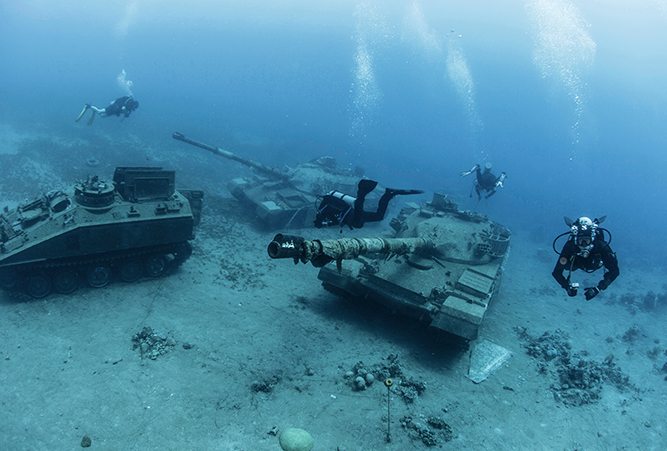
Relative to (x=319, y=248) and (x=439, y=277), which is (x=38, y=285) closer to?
(x=319, y=248)

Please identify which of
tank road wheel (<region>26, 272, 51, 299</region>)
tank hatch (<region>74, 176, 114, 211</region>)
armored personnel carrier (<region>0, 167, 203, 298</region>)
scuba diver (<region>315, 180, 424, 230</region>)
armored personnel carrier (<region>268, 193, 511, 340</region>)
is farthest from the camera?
tank hatch (<region>74, 176, 114, 211</region>)

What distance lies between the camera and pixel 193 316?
9766 mm

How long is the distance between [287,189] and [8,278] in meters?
12.3

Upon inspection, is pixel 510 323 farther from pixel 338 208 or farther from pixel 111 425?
pixel 111 425

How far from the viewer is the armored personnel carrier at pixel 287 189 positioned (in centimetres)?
1742

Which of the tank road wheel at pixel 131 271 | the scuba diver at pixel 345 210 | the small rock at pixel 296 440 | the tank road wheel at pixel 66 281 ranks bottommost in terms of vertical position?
the tank road wheel at pixel 131 271

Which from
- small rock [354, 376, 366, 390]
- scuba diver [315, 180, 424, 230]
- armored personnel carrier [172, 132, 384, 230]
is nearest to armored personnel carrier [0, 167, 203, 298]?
armored personnel carrier [172, 132, 384, 230]

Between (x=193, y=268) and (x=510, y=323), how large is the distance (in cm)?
1169

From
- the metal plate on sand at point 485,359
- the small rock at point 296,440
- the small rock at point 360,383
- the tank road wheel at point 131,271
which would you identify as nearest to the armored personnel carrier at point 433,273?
the metal plate on sand at point 485,359

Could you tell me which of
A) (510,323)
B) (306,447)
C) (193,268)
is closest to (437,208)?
(510,323)

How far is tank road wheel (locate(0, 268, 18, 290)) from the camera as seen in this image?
9008 mm

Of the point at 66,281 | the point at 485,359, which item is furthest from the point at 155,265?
the point at 485,359

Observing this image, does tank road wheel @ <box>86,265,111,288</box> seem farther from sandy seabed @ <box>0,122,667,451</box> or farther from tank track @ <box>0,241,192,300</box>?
sandy seabed @ <box>0,122,667,451</box>

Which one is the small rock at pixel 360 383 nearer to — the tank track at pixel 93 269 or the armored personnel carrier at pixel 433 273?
the armored personnel carrier at pixel 433 273
